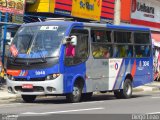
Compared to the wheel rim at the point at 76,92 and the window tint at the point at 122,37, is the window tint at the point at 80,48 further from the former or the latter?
the window tint at the point at 122,37

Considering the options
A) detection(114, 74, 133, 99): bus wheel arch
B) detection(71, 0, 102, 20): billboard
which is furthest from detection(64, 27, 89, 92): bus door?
detection(71, 0, 102, 20): billboard

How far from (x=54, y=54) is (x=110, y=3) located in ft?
52.4

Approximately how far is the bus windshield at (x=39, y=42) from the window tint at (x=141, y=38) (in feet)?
17.4

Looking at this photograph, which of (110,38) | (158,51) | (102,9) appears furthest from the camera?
(158,51)

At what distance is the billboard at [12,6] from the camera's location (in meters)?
25.2

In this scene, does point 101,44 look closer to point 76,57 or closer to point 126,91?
point 76,57

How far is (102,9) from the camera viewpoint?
107ft

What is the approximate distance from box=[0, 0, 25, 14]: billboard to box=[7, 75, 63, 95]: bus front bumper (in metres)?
7.41

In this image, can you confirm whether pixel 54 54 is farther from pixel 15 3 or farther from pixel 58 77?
pixel 15 3

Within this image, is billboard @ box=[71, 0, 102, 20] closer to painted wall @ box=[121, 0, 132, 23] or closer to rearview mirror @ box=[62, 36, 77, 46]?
painted wall @ box=[121, 0, 132, 23]

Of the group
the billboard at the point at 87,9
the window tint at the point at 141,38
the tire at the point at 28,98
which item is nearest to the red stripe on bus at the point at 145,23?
the billboard at the point at 87,9

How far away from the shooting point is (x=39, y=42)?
60.9ft

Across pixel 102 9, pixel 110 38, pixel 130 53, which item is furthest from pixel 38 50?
pixel 102 9

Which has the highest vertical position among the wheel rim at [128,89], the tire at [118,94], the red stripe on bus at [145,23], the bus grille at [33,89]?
the red stripe on bus at [145,23]
